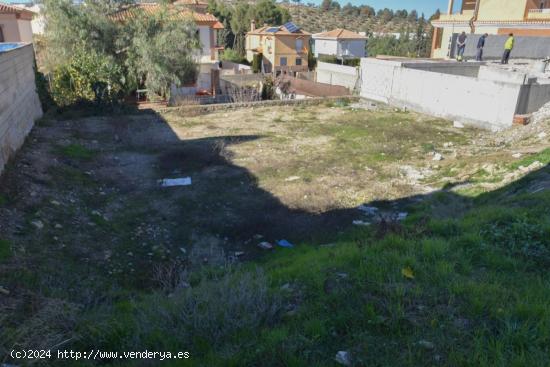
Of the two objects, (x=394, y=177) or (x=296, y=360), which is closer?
(x=296, y=360)

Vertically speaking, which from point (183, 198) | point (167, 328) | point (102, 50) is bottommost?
point (183, 198)

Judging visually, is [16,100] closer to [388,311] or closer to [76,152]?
[76,152]

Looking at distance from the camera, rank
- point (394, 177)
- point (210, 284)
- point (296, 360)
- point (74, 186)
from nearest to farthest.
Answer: point (296, 360), point (210, 284), point (74, 186), point (394, 177)

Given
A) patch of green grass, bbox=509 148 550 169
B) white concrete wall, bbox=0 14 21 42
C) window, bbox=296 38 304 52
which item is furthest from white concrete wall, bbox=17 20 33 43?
patch of green grass, bbox=509 148 550 169

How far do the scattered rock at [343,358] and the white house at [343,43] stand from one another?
43.2 meters

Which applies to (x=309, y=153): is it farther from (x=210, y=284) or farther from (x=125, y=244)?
(x=210, y=284)

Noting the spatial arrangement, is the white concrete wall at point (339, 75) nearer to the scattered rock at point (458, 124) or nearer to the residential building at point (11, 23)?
the scattered rock at point (458, 124)

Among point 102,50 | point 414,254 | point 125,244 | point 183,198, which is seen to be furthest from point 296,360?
point 102,50

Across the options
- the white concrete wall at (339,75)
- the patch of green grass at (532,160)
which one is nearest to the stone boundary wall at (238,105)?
the white concrete wall at (339,75)

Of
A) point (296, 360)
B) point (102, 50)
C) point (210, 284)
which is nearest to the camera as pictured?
point (296, 360)

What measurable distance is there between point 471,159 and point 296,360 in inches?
308

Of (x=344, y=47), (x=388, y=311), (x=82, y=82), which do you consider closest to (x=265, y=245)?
(x=388, y=311)

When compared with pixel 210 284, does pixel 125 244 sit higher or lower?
lower

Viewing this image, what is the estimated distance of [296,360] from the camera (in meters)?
2.44
